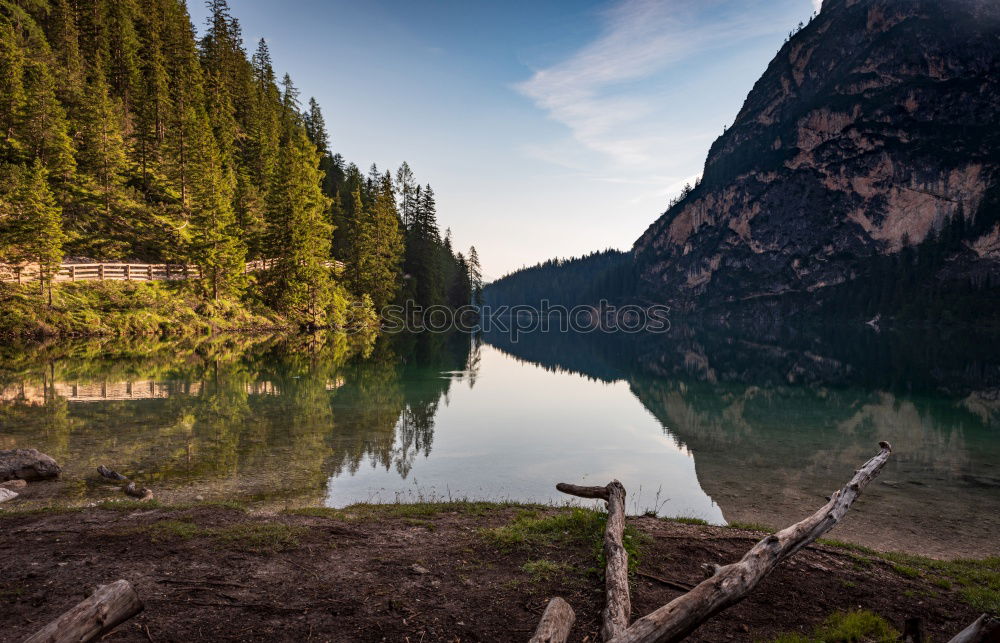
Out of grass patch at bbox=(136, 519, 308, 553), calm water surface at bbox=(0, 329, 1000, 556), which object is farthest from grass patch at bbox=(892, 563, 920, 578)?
grass patch at bbox=(136, 519, 308, 553)

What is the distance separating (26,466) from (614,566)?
12.9 meters

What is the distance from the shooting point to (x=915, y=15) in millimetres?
153125

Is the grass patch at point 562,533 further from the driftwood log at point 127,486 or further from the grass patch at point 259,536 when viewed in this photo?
the driftwood log at point 127,486

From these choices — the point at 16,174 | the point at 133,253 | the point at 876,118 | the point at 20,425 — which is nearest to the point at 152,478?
the point at 20,425

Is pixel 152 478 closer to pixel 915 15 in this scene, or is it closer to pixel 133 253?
pixel 133 253

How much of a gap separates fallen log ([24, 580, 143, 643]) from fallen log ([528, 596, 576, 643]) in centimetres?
339

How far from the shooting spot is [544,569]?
6.95m

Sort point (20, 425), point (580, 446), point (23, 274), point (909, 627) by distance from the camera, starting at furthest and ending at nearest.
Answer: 1. point (23, 274)
2. point (580, 446)
3. point (20, 425)
4. point (909, 627)

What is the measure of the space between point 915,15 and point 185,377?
21134cm

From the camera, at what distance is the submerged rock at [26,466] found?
36.7ft

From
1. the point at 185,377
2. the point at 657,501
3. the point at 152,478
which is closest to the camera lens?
the point at 152,478

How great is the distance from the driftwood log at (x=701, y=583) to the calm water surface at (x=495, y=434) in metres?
4.95

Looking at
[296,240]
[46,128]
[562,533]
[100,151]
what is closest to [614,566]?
[562,533]

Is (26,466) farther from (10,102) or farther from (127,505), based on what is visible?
(10,102)
